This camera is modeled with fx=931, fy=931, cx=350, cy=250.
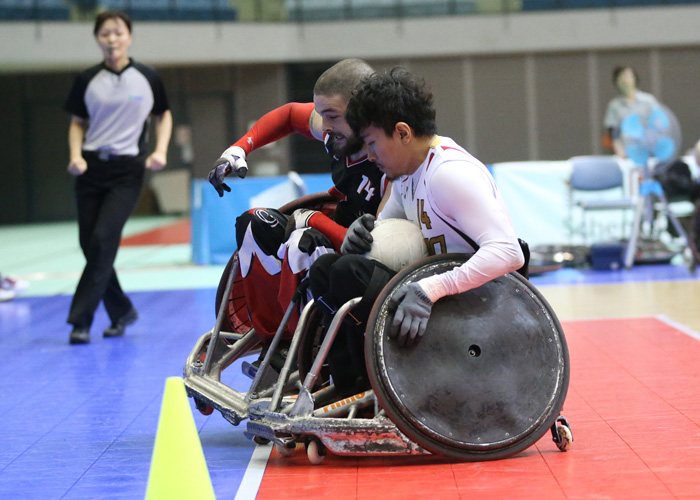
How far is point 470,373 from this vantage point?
3.31 m

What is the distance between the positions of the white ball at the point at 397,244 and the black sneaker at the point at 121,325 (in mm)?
4235

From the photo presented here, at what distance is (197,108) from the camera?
1085 inches

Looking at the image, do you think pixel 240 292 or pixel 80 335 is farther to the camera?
pixel 80 335

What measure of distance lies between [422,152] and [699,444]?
153 cm

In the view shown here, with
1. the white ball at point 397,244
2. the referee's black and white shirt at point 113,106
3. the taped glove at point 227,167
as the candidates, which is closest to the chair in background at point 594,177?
the referee's black and white shirt at point 113,106

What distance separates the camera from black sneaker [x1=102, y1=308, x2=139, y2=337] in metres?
7.34

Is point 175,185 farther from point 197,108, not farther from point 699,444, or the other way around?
point 699,444

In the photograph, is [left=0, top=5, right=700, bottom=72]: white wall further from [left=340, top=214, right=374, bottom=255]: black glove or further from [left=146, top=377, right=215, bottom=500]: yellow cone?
[left=146, top=377, right=215, bottom=500]: yellow cone

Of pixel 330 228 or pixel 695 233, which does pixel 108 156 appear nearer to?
pixel 330 228

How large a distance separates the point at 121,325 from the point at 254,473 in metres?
4.28

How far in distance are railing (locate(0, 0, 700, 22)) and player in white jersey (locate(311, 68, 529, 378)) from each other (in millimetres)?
22703

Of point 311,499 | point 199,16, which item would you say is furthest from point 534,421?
point 199,16

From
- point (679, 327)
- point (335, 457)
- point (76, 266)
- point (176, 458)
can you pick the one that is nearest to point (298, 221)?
point (335, 457)

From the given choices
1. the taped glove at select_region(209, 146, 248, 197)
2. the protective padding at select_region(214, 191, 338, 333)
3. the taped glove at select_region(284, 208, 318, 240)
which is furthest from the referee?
the taped glove at select_region(284, 208, 318, 240)
